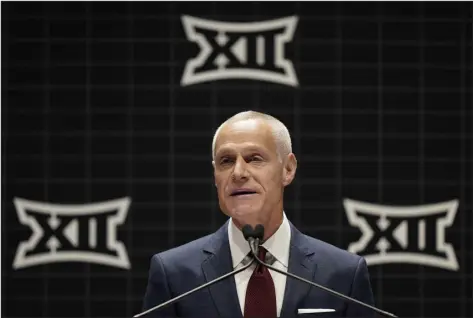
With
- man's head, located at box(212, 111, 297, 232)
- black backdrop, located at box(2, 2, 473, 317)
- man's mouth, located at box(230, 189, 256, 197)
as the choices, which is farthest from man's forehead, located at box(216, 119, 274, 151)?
black backdrop, located at box(2, 2, 473, 317)

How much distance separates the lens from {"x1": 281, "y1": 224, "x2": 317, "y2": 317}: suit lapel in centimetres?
187

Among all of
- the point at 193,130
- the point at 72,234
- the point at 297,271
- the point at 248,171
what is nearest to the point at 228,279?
the point at 297,271

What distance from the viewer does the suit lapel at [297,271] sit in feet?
6.13

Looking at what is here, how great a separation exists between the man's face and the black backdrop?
1.69m

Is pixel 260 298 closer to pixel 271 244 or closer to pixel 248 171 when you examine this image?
pixel 271 244

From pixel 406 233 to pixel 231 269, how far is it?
1.87m

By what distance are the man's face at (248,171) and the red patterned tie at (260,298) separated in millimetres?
138

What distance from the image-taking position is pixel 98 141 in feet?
11.8

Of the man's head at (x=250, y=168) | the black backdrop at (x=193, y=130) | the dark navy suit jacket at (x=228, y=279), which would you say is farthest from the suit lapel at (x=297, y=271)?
the black backdrop at (x=193, y=130)

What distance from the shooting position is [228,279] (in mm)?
1900

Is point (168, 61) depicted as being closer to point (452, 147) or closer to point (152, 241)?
point (152, 241)

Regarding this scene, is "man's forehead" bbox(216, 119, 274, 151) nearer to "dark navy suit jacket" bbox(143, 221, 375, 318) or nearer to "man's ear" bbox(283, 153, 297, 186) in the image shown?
"man's ear" bbox(283, 153, 297, 186)

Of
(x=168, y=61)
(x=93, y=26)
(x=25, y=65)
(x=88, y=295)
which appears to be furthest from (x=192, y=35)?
(x=88, y=295)

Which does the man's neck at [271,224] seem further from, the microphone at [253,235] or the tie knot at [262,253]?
the microphone at [253,235]
